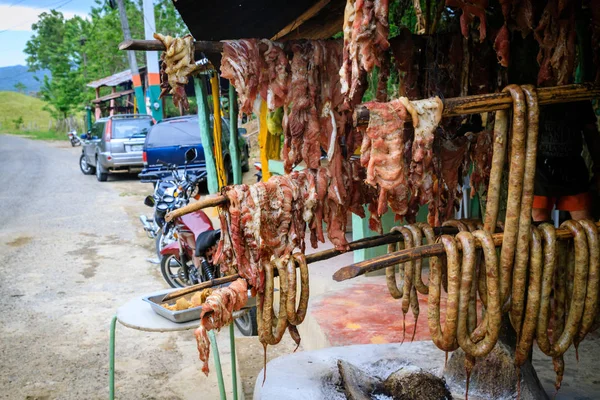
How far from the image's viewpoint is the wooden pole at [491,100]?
7.06 feet

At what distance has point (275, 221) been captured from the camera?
9.30 ft

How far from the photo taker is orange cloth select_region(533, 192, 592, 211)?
3.95m

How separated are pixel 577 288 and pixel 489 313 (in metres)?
0.36

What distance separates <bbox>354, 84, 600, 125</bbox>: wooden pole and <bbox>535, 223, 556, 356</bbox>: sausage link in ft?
1.66

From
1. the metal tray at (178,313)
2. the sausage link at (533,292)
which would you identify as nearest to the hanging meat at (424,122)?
the sausage link at (533,292)

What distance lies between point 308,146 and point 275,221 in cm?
66

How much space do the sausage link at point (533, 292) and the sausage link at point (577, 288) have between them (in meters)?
0.14

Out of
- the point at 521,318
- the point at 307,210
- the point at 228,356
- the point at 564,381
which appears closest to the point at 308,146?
the point at 307,210

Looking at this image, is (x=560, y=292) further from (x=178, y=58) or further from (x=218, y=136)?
(x=218, y=136)

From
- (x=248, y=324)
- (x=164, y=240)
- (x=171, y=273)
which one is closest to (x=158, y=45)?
(x=248, y=324)

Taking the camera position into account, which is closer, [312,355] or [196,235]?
[312,355]

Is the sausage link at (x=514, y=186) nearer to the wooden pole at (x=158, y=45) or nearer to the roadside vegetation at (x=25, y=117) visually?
the wooden pole at (x=158, y=45)

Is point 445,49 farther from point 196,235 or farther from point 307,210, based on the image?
point 196,235

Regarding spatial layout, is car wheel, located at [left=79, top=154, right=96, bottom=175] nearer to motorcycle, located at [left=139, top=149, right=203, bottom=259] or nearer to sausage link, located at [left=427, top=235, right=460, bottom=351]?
motorcycle, located at [left=139, top=149, right=203, bottom=259]
